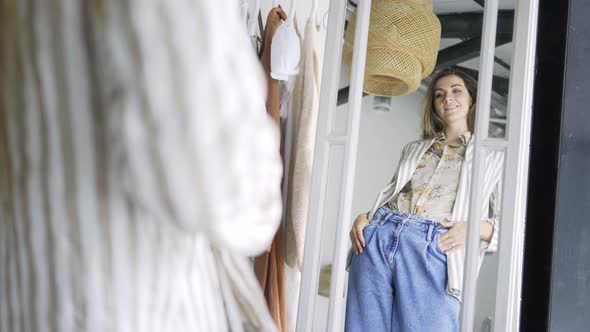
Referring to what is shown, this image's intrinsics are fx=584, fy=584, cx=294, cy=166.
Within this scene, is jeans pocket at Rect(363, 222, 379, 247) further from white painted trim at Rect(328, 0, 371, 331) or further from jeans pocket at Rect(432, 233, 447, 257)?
jeans pocket at Rect(432, 233, 447, 257)

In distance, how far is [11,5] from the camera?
1.27ft

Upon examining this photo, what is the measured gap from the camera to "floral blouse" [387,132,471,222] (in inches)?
56.6

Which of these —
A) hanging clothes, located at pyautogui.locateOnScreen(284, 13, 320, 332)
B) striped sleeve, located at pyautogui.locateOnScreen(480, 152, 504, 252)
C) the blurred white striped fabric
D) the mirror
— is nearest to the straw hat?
the mirror

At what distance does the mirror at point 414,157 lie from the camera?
1.45 meters

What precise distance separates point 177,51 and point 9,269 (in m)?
0.20

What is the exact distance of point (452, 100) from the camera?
4.84 feet

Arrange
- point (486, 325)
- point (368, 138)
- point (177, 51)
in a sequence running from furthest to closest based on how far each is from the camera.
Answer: point (368, 138) < point (486, 325) < point (177, 51)

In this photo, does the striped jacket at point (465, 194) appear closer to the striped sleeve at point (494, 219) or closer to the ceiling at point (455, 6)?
the striped sleeve at point (494, 219)

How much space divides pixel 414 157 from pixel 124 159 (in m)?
1.18

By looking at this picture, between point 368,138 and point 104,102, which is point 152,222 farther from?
point 368,138

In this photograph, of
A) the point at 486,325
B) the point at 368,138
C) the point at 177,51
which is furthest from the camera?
the point at 368,138

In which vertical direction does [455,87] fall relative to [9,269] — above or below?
above

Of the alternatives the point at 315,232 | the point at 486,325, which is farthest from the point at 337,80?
the point at 486,325

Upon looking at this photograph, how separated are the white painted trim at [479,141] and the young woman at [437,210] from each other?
1 cm
